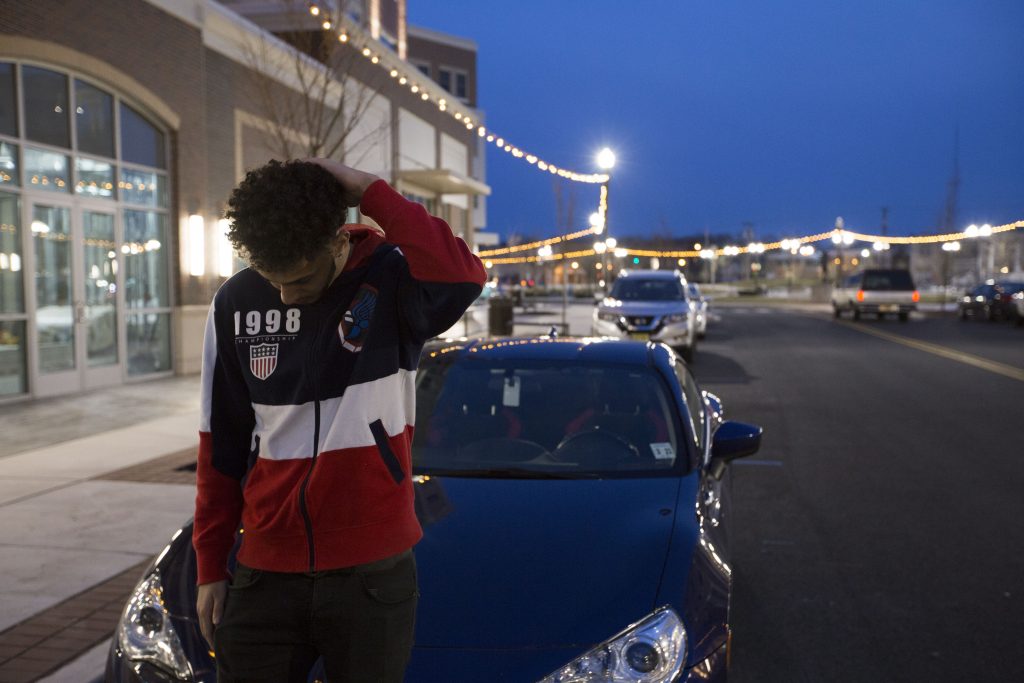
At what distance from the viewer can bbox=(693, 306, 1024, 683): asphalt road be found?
13.6 ft

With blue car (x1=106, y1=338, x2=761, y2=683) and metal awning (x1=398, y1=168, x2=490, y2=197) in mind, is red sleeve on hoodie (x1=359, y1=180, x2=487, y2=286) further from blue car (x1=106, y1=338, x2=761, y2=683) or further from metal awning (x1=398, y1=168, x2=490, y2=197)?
metal awning (x1=398, y1=168, x2=490, y2=197)

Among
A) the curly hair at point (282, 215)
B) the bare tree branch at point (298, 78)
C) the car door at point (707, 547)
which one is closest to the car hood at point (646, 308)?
the bare tree branch at point (298, 78)

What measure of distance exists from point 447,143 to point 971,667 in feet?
99.1

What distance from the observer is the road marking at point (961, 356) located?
1612 centimetres

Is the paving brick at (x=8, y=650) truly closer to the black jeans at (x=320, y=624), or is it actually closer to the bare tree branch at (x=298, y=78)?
the black jeans at (x=320, y=624)

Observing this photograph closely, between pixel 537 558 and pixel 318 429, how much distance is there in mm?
1285

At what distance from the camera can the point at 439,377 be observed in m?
4.50

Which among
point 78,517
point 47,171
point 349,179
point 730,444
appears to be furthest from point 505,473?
point 47,171

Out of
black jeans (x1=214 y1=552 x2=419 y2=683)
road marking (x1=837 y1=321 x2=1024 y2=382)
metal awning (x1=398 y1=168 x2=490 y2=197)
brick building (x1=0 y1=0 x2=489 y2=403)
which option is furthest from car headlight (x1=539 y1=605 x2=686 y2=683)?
metal awning (x1=398 y1=168 x2=490 y2=197)

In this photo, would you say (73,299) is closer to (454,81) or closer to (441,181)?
(441,181)

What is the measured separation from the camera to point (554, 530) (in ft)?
10.6

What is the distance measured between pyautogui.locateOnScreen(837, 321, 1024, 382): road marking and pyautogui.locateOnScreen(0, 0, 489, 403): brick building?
38.3 feet

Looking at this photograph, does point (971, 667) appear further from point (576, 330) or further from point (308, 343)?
point (576, 330)

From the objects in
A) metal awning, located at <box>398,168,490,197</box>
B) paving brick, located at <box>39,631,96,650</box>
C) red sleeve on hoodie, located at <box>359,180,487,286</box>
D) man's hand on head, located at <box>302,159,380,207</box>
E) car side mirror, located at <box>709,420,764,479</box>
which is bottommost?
paving brick, located at <box>39,631,96,650</box>
